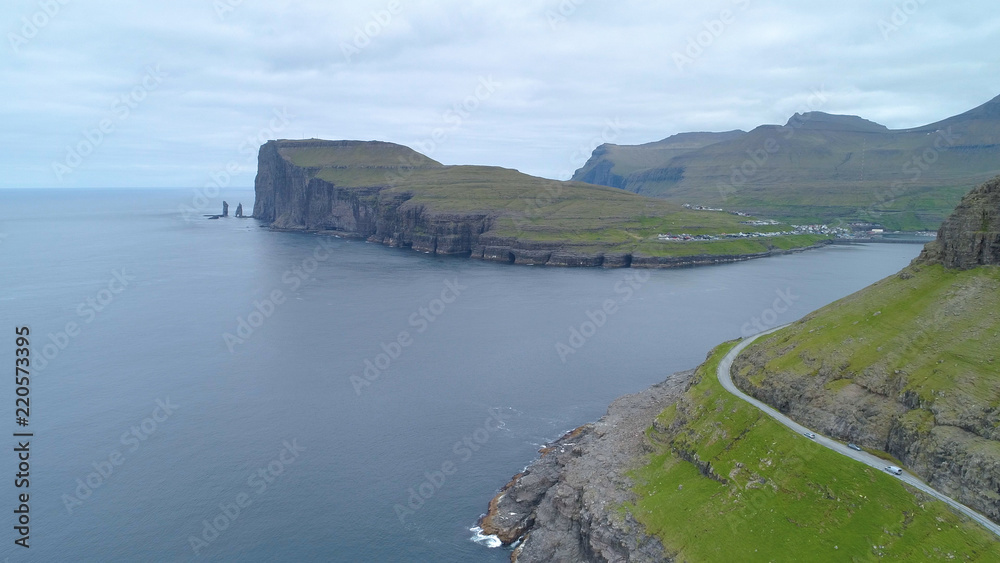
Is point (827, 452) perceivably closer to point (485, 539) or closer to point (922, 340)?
point (922, 340)

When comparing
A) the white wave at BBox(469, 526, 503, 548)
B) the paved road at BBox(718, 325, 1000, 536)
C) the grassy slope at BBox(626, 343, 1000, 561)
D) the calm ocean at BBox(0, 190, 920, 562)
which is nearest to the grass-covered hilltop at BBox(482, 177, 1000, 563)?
the grassy slope at BBox(626, 343, 1000, 561)

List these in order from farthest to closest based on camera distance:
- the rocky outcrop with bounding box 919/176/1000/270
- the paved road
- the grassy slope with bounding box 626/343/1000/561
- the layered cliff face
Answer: the rocky outcrop with bounding box 919/176/1000/270, the layered cliff face, the paved road, the grassy slope with bounding box 626/343/1000/561

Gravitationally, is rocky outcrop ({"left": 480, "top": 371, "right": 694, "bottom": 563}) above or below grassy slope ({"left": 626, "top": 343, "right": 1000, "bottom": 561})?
below

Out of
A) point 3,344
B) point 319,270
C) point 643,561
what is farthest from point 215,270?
point 643,561

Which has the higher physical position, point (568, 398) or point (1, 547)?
point (568, 398)

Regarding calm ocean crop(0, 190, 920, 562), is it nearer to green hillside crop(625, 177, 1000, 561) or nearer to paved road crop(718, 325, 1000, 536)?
green hillside crop(625, 177, 1000, 561)

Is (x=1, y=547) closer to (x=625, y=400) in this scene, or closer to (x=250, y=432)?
(x=250, y=432)
